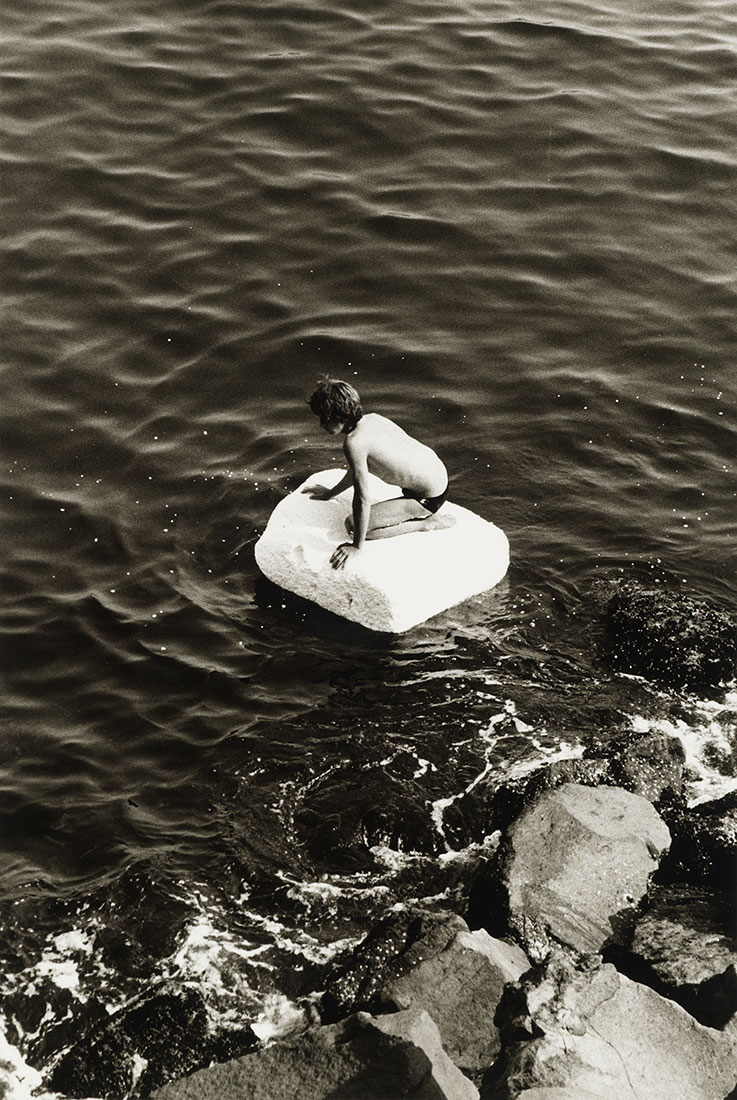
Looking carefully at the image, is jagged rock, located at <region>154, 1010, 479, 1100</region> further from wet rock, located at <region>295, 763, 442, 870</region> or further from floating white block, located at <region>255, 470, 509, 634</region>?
floating white block, located at <region>255, 470, 509, 634</region>

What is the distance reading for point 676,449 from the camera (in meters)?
10.6

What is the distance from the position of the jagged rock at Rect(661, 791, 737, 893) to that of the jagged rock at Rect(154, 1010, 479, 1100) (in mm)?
2032

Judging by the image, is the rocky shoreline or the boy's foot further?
the boy's foot

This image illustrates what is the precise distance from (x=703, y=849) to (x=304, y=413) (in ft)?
18.2

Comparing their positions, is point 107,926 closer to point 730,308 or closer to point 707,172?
point 730,308

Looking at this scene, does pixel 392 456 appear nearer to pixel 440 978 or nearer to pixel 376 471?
pixel 376 471

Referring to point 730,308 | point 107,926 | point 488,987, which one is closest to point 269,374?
point 730,308

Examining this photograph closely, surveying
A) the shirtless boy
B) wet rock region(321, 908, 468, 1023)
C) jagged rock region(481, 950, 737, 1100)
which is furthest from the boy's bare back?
jagged rock region(481, 950, 737, 1100)

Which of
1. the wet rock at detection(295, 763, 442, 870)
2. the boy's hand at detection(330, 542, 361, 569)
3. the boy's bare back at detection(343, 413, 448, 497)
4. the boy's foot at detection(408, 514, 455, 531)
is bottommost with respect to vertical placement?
the wet rock at detection(295, 763, 442, 870)

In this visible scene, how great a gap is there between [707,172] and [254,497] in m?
7.77

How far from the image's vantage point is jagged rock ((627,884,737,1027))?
5.86 m

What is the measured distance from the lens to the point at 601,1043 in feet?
17.9

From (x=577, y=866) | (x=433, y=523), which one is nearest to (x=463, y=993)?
(x=577, y=866)

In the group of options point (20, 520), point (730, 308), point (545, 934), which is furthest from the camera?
point (730, 308)
